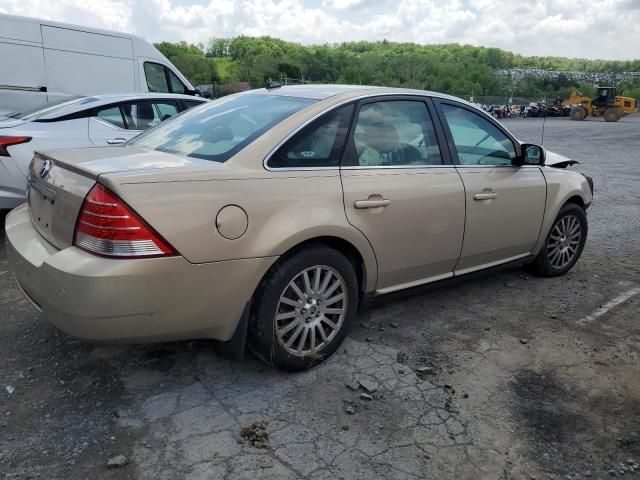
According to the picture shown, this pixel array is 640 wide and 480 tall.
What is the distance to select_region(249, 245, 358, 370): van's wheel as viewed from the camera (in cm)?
285

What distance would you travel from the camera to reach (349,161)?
10.6 ft

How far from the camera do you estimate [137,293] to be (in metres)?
2.43

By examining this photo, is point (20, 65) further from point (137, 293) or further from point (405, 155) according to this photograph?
point (137, 293)

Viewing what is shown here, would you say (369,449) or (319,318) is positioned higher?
(319,318)

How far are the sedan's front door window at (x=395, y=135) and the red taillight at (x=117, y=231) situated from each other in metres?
1.35

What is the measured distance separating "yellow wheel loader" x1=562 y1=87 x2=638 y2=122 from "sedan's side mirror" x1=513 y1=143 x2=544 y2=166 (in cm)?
3606

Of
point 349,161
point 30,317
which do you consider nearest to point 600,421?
point 349,161

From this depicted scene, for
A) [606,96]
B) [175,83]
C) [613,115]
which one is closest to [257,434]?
[175,83]

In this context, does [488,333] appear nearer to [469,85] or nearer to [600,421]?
[600,421]

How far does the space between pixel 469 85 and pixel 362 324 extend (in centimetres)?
8321

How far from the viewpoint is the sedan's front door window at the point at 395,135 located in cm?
335

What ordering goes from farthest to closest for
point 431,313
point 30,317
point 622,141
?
point 622,141, point 431,313, point 30,317

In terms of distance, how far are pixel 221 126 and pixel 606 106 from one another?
39.2 metres

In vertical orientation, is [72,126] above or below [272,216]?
above
